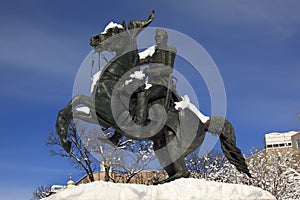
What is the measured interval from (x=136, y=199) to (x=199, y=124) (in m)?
2.95

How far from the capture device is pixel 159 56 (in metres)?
8.10

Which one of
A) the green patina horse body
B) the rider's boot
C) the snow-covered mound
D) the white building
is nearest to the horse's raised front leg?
the green patina horse body

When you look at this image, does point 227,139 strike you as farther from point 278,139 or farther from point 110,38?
point 278,139

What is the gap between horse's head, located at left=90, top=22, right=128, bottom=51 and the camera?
7847 mm

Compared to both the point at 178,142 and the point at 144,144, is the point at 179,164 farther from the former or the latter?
the point at 144,144

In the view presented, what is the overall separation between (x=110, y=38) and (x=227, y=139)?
3.04 metres

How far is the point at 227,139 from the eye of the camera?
27.4ft

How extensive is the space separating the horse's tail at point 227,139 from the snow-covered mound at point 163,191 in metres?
1.81

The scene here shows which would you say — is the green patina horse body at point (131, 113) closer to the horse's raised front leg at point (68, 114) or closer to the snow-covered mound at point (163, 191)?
the horse's raised front leg at point (68, 114)

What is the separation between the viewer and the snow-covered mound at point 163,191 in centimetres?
542

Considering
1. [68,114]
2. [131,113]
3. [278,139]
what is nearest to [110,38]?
[131,113]

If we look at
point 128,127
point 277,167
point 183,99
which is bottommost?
point 128,127

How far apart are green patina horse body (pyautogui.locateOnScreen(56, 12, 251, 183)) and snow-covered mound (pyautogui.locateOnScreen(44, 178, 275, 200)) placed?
160 centimetres

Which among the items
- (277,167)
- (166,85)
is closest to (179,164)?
(166,85)
